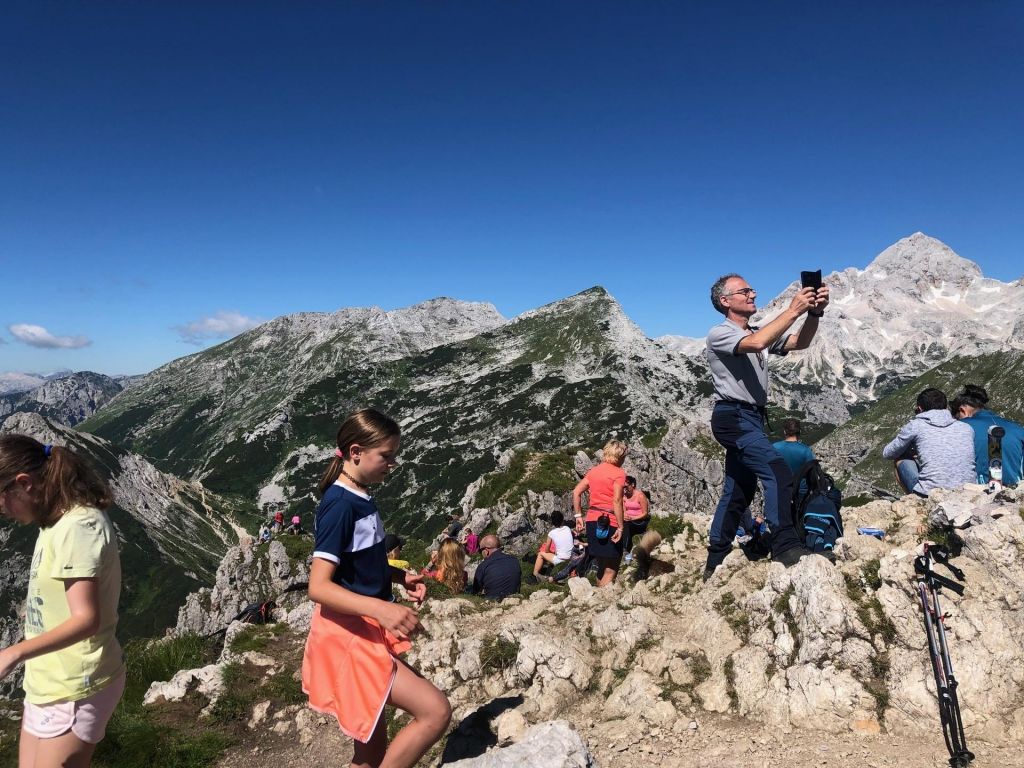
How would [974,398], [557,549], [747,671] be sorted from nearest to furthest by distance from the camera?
[747,671] < [974,398] < [557,549]

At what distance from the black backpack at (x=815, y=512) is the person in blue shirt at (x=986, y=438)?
3956 mm

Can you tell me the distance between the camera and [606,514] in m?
13.0

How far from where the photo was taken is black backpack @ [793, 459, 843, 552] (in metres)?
9.39

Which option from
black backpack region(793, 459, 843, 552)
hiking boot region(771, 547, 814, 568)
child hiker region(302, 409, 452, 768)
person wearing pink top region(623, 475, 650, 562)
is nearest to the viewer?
child hiker region(302, 409, 452, 768)

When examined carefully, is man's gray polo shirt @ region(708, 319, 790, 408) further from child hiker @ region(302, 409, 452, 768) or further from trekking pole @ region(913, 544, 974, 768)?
child hiker @ region(302, 409, 452, 768)

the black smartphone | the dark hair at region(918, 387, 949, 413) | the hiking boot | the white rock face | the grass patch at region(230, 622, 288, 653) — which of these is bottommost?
the grass patch at region(230, 622, 288, 653)

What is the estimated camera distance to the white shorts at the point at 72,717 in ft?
14.9

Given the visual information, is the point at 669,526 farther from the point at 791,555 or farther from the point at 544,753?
the point at 544,753

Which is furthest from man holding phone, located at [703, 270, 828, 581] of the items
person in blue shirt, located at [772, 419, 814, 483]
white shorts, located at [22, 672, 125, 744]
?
white shorts, located at [22, 672, 125, 744]

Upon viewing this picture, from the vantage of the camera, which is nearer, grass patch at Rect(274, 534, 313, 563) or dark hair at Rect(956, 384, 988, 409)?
dark hair at Rect(956, 384, 988, 409)

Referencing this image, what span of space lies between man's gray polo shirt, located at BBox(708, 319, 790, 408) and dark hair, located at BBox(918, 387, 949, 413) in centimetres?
555

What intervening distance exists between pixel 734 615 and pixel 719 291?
5037 millimetres

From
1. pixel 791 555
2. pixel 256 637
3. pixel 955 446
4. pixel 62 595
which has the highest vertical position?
pixel 955 446

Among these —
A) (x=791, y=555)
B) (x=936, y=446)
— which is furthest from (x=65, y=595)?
(x=936, y=446)
